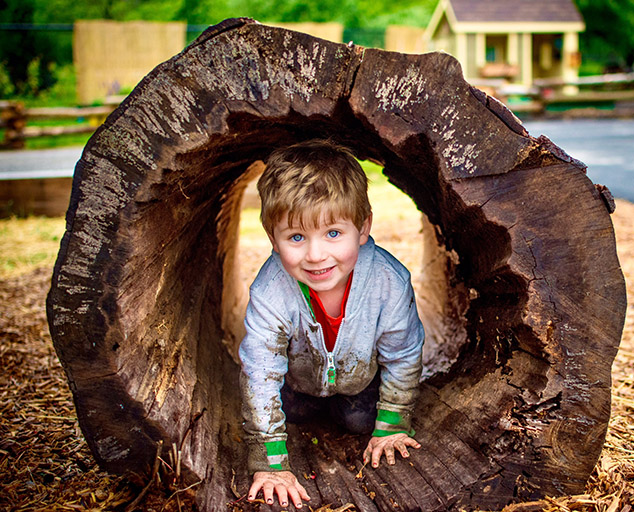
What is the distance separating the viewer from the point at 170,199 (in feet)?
7.46

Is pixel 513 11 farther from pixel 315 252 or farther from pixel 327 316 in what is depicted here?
pixel 315 252

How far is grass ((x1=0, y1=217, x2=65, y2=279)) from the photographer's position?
612 cm

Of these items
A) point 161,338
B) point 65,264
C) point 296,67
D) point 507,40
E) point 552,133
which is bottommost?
point 161,338

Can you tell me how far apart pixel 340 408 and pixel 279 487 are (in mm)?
665

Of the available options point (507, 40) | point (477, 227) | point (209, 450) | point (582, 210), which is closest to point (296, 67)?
point (477, 227)

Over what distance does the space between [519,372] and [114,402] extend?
4.71ft

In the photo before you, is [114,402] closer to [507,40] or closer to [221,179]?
[221,179]

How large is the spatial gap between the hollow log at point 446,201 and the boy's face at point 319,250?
0.39 metres

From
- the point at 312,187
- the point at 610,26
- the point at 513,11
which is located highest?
the point at 610,26

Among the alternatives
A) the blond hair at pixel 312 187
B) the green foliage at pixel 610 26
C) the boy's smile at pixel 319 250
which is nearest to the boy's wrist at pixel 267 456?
the boy's smile at pixel 319 250

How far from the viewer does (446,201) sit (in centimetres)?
233

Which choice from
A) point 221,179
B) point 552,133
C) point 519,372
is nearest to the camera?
point 519,372

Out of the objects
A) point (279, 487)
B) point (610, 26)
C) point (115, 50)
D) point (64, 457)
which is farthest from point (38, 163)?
point (610, 26)

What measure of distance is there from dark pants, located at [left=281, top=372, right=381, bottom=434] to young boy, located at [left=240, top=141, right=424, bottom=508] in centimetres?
1
